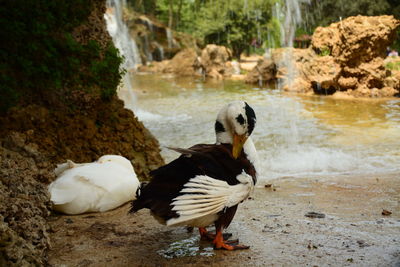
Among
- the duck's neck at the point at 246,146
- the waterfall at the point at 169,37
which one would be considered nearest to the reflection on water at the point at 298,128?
the duck's neck at the point at 246,146

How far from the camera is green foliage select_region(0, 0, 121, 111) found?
4570mm

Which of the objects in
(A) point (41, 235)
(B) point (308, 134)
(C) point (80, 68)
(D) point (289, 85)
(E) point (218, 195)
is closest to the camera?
(E) point (218, 195)

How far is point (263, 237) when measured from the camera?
329 cm

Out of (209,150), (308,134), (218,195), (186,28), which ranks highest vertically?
(186,28)

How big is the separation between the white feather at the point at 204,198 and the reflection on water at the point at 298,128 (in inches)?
128

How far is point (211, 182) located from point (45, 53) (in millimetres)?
3033

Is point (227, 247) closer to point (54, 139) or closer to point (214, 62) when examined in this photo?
point (54, 139)

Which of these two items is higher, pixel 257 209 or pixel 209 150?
pixel 209 150

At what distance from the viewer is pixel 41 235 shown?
292 cm

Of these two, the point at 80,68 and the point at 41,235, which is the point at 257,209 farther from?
the point at 80,68

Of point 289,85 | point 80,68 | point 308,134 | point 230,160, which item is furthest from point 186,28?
point 230,160

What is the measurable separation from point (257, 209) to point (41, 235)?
2.07 metres

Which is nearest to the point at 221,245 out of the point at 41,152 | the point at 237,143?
the point at 237,143

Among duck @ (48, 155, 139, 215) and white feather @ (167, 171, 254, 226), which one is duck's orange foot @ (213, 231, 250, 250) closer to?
white feather @ (167, 171, 254, 226)
